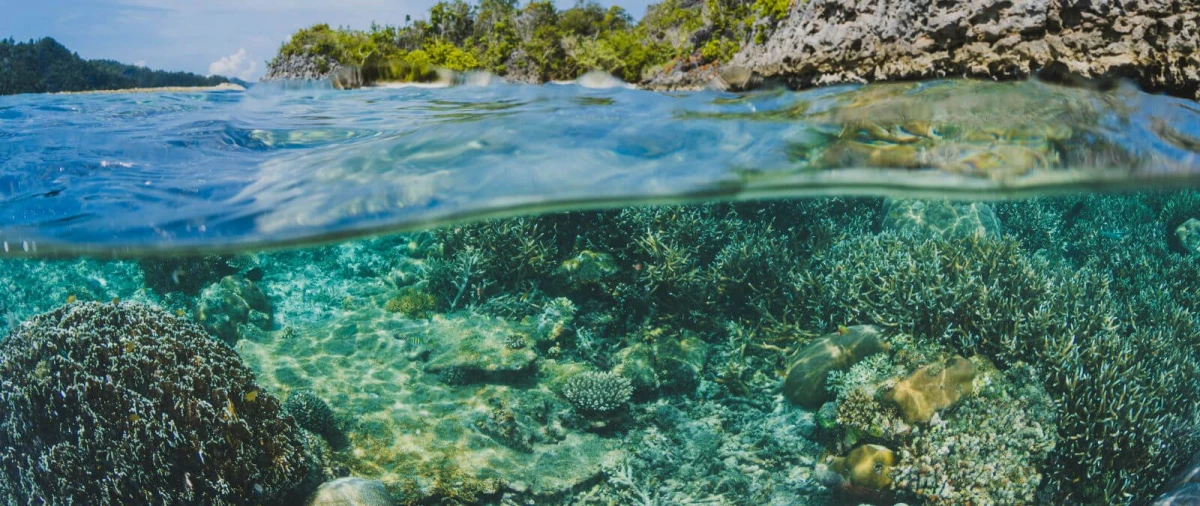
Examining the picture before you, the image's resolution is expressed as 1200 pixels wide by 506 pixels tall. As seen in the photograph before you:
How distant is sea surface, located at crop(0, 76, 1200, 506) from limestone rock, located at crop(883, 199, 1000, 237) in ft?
0.25

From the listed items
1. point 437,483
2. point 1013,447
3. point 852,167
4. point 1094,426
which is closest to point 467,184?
point 437,483

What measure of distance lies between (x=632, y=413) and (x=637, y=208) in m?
2.93

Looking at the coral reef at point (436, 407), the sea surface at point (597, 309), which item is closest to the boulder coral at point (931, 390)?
the sea surface at point (597, 309)

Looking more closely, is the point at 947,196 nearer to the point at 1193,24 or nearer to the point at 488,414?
the point at 1193,24

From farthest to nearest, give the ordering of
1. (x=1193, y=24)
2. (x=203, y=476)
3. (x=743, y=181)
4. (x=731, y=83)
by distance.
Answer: (x=731, y=83)
(x=743, y=181)
(x=1193, y=24)
(x=203, y=476)

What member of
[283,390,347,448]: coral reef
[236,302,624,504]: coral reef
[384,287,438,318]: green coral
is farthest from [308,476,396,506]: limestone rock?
[384,287,438,318]: green coral

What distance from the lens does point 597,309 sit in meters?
8.18

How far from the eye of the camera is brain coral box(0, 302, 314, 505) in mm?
5066

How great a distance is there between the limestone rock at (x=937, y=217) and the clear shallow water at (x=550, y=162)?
1257mm

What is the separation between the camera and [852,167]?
23.0ft

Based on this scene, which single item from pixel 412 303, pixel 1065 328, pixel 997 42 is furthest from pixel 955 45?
pixel 412 303

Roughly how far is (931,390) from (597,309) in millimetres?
4141

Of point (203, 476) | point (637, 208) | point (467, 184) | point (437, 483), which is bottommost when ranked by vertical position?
point (437, 483)

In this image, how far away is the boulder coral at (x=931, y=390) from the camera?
6.27 m
